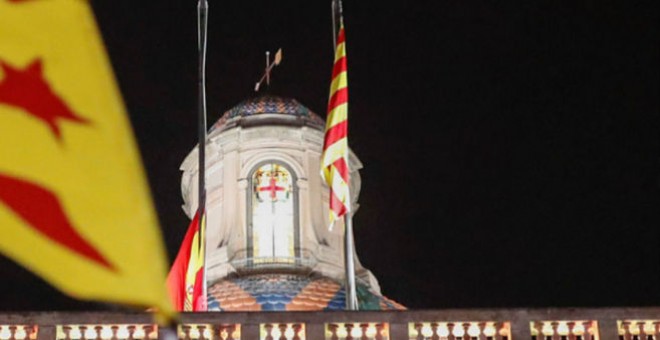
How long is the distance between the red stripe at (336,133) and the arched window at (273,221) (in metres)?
18.4

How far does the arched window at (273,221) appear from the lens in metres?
49.7

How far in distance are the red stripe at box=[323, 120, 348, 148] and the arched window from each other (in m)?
18.4

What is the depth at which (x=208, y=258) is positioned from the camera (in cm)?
4984

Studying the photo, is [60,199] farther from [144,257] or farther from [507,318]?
[507,318]

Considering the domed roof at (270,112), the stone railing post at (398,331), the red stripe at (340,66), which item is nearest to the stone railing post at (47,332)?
the stone railing post at (398,331)

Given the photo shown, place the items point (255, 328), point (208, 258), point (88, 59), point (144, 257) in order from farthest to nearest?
point (208, 258) < point (255, 328) < point (88, 59) < point (144, 257)

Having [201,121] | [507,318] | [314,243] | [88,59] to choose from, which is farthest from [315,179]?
[88,59]

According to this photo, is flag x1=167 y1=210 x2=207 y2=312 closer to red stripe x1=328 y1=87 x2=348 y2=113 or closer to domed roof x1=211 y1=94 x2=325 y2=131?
red stripe x1=328 y1=87 x2=348 y2=113

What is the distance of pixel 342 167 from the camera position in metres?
30.7

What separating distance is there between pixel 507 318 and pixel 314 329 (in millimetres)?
2433

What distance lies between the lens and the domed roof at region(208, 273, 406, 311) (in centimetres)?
4688

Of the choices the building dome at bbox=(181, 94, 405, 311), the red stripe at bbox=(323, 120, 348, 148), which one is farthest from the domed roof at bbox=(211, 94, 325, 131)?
the red stripe at bbox=(323, 120, 348, 148)

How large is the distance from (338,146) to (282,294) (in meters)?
17.2

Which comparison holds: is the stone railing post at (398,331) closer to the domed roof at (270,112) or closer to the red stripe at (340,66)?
the red stripe at (340,66)
